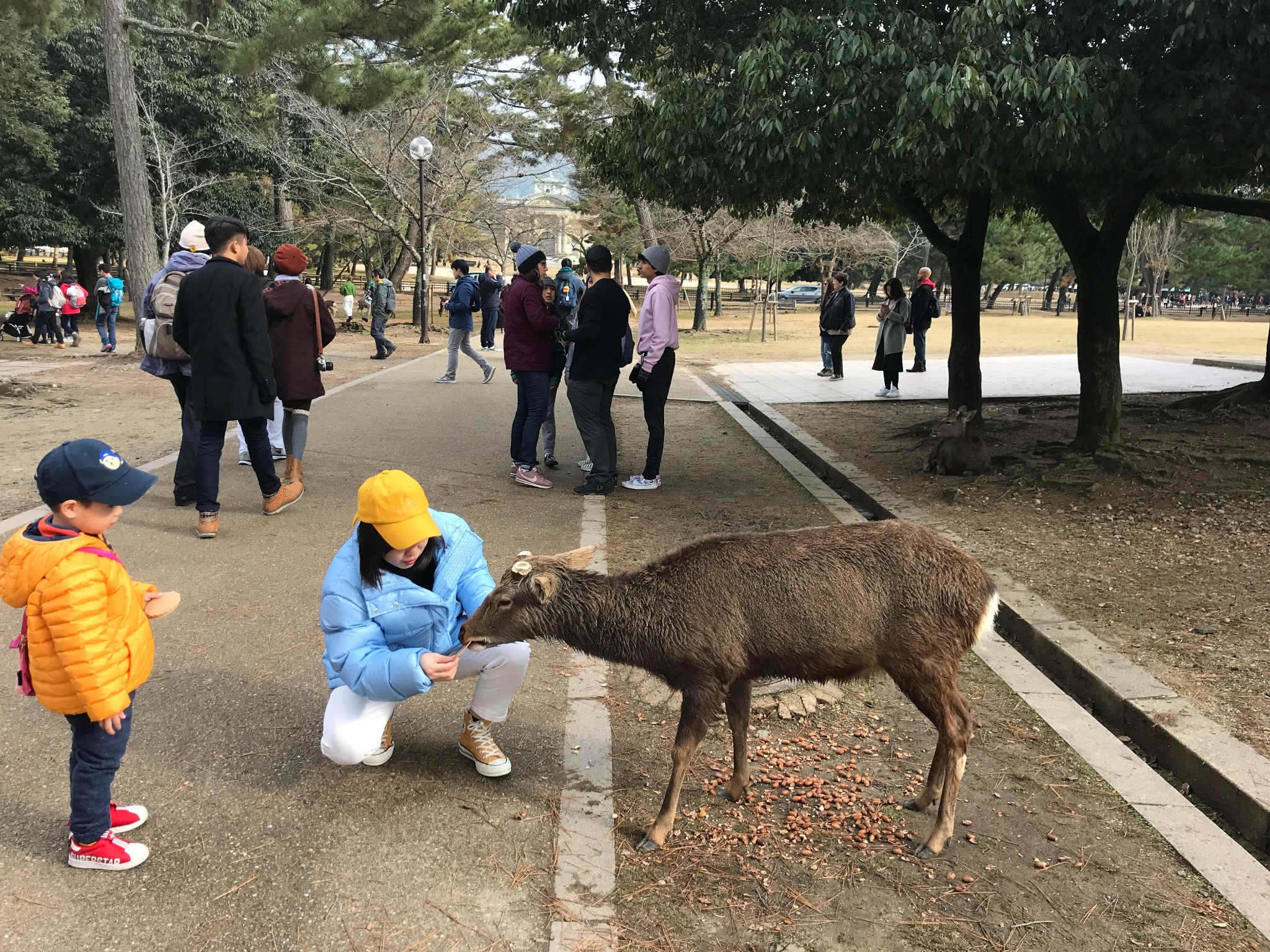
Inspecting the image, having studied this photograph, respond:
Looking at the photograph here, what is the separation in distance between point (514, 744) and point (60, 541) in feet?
5.99

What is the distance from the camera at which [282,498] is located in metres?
6.98

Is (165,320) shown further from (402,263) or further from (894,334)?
(402,263)

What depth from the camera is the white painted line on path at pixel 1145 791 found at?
2900mm

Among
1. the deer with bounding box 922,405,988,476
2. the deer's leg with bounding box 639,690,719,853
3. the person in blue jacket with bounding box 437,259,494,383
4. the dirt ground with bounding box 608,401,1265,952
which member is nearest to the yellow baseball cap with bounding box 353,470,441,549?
the deer's leg with bounding box 639,690,719,853

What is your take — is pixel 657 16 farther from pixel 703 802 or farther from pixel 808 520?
pixel 703 802

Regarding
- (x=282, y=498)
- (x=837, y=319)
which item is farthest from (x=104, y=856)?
(x=837, y=319)

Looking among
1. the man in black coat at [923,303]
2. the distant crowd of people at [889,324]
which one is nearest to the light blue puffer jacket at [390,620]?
the distant crowd of people at [889,324]

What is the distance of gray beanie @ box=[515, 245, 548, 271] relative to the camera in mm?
7648

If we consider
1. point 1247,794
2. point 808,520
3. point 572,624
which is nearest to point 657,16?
point 808,520

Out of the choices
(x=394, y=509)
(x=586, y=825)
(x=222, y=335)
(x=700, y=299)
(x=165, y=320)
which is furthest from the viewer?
(x=700, y=299)

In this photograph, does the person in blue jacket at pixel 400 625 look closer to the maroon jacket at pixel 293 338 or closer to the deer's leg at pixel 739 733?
the deer's leg at pixel 739 733

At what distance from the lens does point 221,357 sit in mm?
6176

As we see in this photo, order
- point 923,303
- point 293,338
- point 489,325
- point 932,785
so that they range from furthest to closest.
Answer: point 489,325 < point 923,303 < point 293,338 < point 932,785

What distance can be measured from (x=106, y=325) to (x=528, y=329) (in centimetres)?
1659
